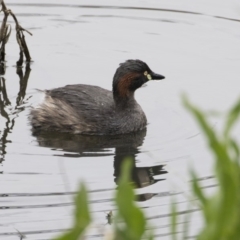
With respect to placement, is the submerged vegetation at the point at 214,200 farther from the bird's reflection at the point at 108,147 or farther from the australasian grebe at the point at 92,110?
the australasian grebe at the point at 92,110

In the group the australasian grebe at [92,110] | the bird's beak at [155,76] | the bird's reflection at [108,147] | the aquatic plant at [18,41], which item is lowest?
the bird's reflection at [108,147]

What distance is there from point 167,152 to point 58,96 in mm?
1500

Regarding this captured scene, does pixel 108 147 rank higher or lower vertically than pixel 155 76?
lower

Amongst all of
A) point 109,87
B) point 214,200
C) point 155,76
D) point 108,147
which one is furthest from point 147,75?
point 214,200

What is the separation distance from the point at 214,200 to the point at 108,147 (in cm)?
608

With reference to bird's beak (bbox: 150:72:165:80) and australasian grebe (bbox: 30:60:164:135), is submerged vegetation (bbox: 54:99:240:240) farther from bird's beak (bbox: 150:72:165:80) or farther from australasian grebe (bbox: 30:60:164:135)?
bird's beak (bbox: 150:72:165:80)

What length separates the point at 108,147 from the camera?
7.31 meters

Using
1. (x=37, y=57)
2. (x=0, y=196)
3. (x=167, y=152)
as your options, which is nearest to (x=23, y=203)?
(x=0, y=196)

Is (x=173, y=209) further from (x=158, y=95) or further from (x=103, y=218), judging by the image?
(x=158, y=95)

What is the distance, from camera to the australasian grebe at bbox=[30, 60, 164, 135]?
7.71 meters

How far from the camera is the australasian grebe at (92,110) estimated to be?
7.71 m

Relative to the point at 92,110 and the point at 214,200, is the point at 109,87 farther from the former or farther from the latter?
the point at 214,200

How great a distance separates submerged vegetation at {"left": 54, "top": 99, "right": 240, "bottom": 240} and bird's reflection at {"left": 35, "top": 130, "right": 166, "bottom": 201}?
16.6 feet

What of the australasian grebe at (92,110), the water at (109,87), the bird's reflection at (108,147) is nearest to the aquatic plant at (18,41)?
the water at (109,87)
